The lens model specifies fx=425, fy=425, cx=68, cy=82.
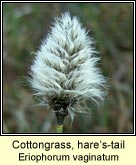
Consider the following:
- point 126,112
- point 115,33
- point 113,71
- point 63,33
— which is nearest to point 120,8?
point 115,33

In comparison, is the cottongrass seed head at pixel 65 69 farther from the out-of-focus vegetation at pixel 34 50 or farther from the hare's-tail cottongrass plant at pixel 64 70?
the out-of-focus vegetation at pixel 34 50

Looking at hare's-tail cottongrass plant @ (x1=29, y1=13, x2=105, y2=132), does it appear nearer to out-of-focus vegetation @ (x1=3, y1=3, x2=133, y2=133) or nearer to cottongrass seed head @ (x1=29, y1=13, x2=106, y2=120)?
cottongrass seed head @ (x1=29, y1=13, x2=106, y2=120)

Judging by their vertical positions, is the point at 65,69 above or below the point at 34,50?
below

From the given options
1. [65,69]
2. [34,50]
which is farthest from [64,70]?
[34,50]

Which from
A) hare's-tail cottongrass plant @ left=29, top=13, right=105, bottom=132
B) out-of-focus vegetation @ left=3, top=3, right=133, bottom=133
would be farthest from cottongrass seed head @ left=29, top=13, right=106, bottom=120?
out-of-focus vegetation @ left=3, top=3, right=133, bottom=133

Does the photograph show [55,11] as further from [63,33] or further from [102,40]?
[63,33]

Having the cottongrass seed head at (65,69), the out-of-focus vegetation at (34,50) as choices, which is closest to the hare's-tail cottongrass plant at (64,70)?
the cottongrass seed head at (65,69)

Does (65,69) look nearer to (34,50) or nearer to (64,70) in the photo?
(64,70)
